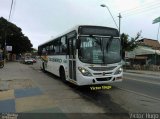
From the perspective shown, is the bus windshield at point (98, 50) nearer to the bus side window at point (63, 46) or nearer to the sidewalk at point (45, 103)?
the sidewalk at point (45, 103)

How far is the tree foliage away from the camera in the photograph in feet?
255

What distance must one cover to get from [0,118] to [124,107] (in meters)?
4.33

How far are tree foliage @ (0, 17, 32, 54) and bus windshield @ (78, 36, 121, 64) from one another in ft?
219

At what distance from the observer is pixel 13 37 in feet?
283

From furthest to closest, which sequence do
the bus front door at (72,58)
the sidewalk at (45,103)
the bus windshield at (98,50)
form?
the bus front door at (72,58), the bus windshield at (98,50), the sidewalk at (45,103)

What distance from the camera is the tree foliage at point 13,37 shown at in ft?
255

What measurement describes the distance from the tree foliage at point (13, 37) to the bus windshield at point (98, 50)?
219 ft

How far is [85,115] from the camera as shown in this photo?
8898mm

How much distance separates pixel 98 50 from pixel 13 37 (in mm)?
76591

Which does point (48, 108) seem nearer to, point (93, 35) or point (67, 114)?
point (67, 114)

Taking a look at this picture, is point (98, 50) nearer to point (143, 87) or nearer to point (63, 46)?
point (63, 46)

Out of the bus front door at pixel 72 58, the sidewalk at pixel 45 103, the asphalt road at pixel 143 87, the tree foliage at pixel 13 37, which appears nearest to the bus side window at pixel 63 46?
the bus front door at pixel 72 58

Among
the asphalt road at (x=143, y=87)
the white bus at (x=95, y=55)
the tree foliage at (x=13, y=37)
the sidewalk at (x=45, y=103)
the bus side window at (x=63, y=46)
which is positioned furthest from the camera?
the tree foliage at (x=13, y=37)

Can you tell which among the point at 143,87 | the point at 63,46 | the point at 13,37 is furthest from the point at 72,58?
the point at 13,37
